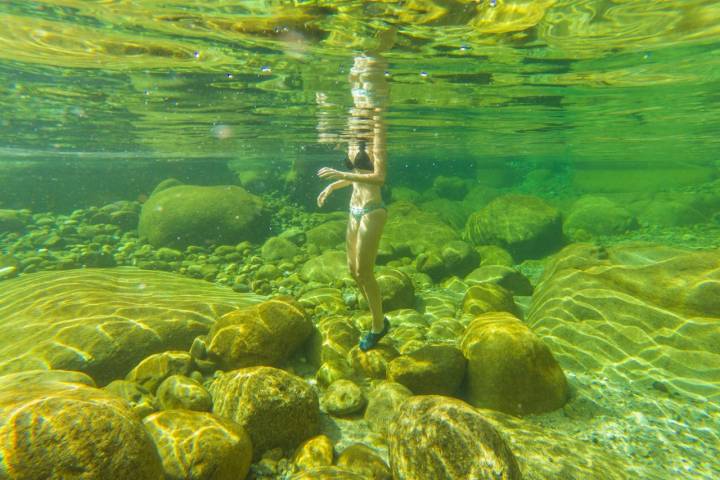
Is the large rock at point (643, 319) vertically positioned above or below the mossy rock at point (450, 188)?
above

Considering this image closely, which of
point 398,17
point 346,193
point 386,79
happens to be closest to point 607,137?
point 346,193

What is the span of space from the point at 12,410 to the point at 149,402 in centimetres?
161

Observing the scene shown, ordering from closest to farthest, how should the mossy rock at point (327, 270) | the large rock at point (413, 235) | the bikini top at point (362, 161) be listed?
the bikini top at point (362, 161) < the mossy rock at point (327, 270) < the large rock at point (413, 235)

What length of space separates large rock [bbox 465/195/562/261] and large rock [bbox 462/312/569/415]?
9.15 meters

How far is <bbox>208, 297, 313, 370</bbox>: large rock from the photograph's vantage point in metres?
4.72

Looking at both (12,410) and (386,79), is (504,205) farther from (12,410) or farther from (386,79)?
(12,410)

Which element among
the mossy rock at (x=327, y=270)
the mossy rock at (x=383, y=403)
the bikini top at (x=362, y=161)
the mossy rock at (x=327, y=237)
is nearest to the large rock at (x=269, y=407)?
the mossy rock at (x=383, y=403)

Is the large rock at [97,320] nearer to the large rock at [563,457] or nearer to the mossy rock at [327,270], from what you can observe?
the mossy rock at [327,270]

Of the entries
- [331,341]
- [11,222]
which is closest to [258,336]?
[331,341]

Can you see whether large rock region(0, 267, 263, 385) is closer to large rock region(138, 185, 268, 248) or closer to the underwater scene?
the underwater scene

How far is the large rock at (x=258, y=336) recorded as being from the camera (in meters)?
4.72

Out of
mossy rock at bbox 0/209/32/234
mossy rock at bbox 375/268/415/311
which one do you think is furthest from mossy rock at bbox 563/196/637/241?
mossy rock at bbox 0/209/32/234

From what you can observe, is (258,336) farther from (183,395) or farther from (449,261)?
(449,261)

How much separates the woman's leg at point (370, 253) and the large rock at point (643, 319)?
2906 millimetres
